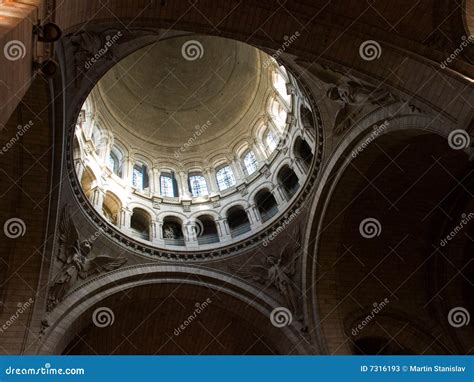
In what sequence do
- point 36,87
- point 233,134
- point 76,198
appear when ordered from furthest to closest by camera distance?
point 233,134, point 76,198, point 36,87

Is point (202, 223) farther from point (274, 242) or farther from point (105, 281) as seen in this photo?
point (105, 281)

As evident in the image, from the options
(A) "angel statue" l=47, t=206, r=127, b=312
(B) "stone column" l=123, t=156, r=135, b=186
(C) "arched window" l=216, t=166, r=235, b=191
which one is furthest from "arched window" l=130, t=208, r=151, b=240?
(C) "arched window" l=216, t=166, r=235, b=191

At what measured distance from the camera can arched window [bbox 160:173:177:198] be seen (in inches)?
960

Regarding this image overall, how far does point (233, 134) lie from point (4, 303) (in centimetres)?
1368

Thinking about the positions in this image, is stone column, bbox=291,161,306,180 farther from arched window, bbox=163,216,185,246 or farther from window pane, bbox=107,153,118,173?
window pane, bbox=107,153,118,173

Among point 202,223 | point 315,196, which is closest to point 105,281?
point 202,223

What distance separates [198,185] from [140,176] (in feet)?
8.85

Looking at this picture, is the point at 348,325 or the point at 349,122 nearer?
the point at 349,122

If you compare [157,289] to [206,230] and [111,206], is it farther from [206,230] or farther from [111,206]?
[206,230]

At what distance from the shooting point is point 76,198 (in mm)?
18188

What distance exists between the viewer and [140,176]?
24547 mm

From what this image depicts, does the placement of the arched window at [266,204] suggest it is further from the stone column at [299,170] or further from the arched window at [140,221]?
the arched window at [140,221]

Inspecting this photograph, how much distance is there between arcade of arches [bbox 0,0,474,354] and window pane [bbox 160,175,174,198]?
76 millimetres

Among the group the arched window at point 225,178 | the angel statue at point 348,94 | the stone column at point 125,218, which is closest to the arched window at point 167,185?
the arched window at point 225,178
